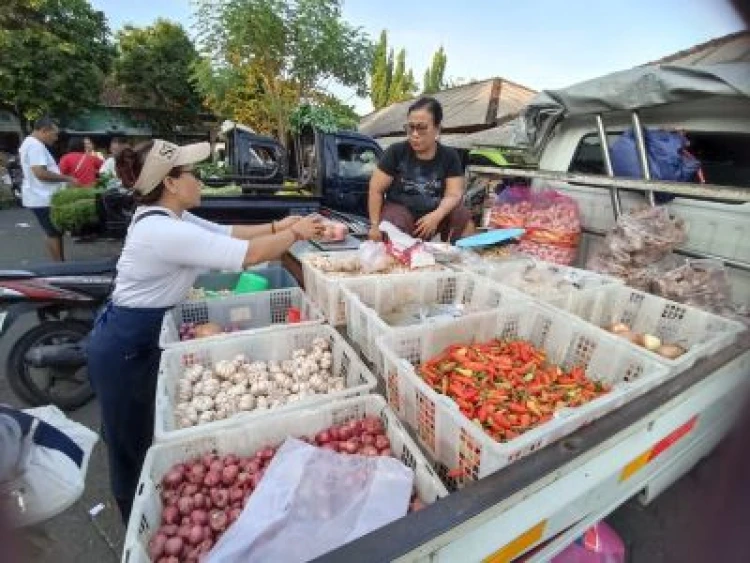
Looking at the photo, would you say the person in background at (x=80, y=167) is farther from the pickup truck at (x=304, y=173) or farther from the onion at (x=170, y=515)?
the onion at (x=170, y=515)

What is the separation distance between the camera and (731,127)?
2691mm

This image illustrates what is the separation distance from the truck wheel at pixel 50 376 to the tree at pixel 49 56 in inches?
601

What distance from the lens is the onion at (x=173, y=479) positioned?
1.41 meters

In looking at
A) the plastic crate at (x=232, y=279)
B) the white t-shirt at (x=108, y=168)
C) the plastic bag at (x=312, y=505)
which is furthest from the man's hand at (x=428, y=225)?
the white t-shirt at (x=108, y=168)

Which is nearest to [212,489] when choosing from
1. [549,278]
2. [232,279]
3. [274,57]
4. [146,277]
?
[146,277]

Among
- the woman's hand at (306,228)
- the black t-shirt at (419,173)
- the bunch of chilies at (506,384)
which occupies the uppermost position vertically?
the black t-shirt at (419,173)

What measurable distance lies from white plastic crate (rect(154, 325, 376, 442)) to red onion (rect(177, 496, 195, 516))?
209 mm

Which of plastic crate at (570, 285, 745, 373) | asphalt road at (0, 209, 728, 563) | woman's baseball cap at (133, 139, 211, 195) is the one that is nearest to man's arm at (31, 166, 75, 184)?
asphalt road at (0, 209, 728, 563)

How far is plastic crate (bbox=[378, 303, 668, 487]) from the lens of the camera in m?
1.25

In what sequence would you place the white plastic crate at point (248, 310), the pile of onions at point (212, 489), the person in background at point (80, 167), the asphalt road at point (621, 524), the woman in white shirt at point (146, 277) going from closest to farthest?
the pile of onions at point (212, 489), the woman in white shirt at point (146, 277), the asphalt road at point (621, 524), the white plastic crate at point (248, 310), the person in background at point (80, 167)

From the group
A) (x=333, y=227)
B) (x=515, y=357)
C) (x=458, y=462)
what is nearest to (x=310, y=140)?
(x=333, y=227)

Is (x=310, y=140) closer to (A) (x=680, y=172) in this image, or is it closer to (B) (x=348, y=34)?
(A) (x=680, y=172)

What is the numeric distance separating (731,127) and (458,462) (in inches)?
113

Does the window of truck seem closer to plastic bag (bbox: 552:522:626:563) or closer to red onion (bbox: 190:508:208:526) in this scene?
plastic bag (bbox: 552:522:626:563)
